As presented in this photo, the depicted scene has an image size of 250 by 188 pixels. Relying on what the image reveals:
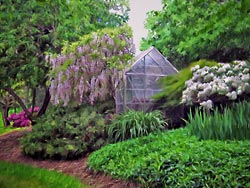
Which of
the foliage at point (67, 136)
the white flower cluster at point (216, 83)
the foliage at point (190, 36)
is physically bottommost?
the foliage at point (67, 136)

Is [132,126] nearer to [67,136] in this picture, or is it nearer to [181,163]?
[67,136]

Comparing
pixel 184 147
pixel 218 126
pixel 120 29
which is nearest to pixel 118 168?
pixel 184 147

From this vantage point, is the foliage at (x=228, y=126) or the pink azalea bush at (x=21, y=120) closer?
the foliage at (x=228, y=126)

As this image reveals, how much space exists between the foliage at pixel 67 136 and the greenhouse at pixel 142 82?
0.78m

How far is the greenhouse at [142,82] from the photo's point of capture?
589cm

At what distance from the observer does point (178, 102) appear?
610 cm

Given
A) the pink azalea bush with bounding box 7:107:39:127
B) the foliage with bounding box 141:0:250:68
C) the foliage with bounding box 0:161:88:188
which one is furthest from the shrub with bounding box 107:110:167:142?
the pink azalea bush with bounding box 7:107:39:127

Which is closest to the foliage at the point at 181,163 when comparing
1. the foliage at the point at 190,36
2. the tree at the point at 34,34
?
the tree at the point at 34,34

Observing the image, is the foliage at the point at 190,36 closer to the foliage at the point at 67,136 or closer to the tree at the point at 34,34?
the tree at the point at 34,34

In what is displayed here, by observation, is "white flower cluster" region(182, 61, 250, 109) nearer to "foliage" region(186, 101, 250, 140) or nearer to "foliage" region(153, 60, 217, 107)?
"foliage" region(153, 60, 217, 107)

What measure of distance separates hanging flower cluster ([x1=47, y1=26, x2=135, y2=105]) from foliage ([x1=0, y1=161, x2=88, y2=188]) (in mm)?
2274

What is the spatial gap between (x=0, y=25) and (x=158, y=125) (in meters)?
3.50

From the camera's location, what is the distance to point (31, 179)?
316 cm

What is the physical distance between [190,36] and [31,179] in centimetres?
550
